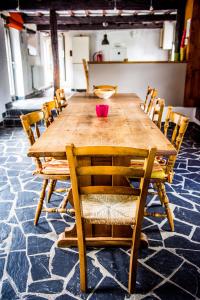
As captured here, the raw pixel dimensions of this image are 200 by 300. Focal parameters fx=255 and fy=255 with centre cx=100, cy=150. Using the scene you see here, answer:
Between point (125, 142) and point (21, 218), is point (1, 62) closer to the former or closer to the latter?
point (21, 218)

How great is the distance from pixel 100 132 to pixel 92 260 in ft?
3.06

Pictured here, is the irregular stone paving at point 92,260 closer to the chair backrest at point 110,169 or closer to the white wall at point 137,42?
the chair backrest at point 110,169

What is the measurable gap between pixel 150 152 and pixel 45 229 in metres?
1.39

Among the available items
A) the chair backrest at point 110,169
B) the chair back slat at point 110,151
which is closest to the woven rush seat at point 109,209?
the chair backrest at point 110,169

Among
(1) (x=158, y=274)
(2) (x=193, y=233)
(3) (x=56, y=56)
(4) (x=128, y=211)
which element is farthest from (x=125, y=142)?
(3) (x=56, y=56)

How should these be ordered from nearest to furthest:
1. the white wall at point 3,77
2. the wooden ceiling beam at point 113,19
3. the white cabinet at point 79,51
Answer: the white wall at point 3,77 → the wooden ceiling beam at point 113,19 → the white cabinet at point 79,51

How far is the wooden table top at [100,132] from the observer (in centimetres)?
A: 160

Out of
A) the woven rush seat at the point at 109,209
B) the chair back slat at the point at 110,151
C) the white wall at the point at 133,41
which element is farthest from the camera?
the white wall at the point at 133,41

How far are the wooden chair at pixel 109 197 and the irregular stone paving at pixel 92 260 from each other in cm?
13

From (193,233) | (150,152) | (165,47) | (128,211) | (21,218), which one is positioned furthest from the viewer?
(165,47)

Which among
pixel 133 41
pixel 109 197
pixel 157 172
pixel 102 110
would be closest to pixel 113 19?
pixel 133 41

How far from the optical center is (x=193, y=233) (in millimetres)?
2125

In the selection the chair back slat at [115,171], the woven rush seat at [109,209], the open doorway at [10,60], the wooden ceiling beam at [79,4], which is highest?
the wooden ceiling beam at [79,4]

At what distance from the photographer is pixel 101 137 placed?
179 cm
